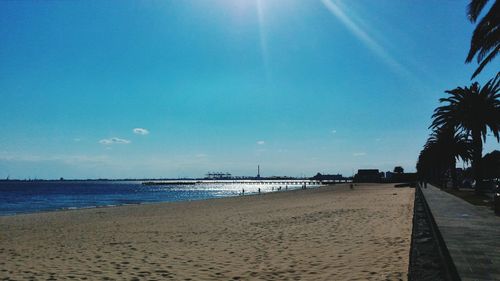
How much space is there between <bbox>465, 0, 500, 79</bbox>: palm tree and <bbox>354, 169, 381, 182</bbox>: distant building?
495 feet

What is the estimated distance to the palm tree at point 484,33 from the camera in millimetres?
16375

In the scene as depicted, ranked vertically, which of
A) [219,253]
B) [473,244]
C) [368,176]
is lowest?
[219,253]

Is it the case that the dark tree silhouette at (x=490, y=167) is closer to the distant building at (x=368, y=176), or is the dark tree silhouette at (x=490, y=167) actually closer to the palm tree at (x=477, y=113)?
the distant building at (x=368, y=176)

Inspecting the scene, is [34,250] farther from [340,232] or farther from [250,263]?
[340,232]

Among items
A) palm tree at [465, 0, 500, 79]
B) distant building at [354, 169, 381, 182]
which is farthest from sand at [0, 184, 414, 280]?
distant building at [354, 169, 381, 182]

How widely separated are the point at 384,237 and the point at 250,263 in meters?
5.98

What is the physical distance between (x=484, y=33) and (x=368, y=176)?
15532 cm

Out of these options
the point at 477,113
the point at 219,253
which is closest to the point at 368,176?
the point at 477,113

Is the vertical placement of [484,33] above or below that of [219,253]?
above

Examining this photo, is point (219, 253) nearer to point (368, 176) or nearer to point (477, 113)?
point (477, 113)

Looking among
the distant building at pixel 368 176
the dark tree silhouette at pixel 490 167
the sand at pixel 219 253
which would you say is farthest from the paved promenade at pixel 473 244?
the distant building at pixel 368 176

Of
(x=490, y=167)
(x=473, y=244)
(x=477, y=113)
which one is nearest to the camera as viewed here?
(x=473, y=244)

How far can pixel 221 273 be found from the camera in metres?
10.2

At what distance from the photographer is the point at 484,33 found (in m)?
17.4
